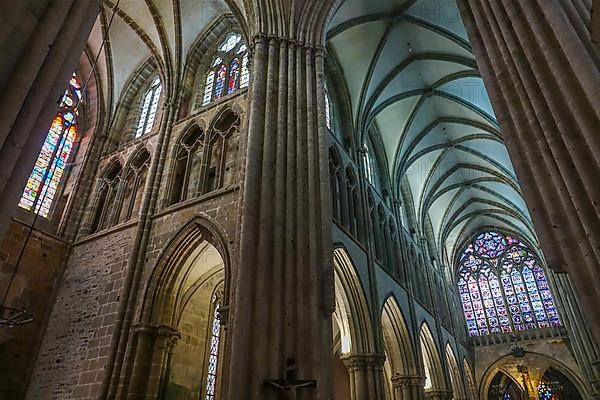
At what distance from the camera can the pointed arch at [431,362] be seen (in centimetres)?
1647

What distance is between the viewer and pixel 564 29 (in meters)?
3.84

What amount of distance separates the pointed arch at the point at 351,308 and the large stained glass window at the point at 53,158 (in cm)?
845

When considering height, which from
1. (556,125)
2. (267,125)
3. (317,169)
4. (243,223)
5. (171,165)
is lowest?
(556,125)

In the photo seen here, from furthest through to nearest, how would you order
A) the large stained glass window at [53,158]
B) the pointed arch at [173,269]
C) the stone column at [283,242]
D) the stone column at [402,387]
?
the stone column at [402,387] → the large stained glass window at [53,158] → the pointed arch at [173,269] → the stone column at [283,242]

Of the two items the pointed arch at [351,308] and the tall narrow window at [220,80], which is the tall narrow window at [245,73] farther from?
the pointed arch at [351,308]

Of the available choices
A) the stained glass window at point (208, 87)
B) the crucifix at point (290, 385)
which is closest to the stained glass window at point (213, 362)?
the crucifix at point (290, 385)

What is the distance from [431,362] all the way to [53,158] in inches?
623

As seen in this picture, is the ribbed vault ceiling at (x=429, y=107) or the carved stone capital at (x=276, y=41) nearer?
the carved stone capital at (x=276, y=41)

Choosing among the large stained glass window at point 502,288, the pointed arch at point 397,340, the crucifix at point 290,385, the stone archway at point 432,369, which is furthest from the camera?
the large stained glass window at point 502,288

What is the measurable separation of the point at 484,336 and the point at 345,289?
16714 mm

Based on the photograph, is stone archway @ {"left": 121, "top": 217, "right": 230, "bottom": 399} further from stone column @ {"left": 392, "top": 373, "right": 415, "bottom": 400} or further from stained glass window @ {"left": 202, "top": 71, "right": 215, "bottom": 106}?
stone column @ {"left": 392, "top": 373, "right": 415, "bottom": 400}

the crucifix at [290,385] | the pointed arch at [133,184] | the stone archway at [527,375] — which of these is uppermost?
the pointed arch at [133,184]

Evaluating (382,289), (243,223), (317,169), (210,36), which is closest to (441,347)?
(382,289)

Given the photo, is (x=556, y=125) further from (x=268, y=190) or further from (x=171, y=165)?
(x=171, y=165)
